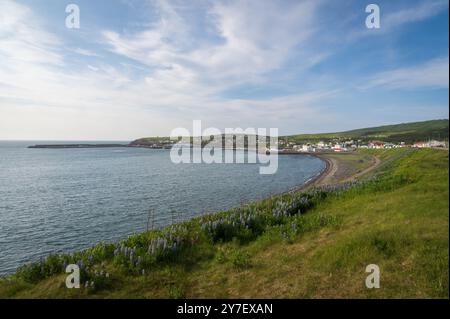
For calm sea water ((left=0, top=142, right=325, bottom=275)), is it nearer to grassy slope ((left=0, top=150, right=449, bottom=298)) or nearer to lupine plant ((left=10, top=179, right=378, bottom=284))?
lupine plant ((left=10, top=179, right=378, bottom=284))

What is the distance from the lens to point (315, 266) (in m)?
8.21

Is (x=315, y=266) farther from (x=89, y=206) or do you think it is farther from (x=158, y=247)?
(x=89, y=206)

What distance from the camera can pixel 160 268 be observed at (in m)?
9.04

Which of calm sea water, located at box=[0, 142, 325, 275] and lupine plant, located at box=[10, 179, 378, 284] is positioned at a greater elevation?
lupine plant, located at box=[10, 179, 378, 284]

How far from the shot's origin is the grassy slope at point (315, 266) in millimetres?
7023

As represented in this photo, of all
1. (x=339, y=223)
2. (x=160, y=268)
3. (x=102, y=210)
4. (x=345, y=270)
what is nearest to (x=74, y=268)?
(x=160, y=268)

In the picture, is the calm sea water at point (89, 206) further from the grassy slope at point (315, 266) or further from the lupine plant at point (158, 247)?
the grassy slope at point (315, 266)

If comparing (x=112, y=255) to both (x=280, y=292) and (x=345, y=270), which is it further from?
(x=345, y=270)

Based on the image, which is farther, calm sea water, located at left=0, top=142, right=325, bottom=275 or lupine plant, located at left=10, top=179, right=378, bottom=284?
calm sea water, located at left=0, top=142, right=325, bottom=275

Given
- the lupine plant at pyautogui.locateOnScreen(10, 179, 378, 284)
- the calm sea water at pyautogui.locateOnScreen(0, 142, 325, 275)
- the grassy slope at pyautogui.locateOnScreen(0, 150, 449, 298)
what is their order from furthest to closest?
the calm sea water at pyautogui.locateOnScreen(0, 142, 325, 275), the lupine plant at pyautogui.locateOnScreen(10, 179, 378, 284), the grassy slope at pyautogui.locateOnScreen(0, 150, 449, 298)

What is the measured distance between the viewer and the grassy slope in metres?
7.02

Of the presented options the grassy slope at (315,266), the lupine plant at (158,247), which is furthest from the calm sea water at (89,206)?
the grassy slope at (315,266)

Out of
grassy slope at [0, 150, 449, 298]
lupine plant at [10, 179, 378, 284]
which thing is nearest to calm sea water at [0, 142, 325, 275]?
lupine plant at [10, 179, 378, 284]
